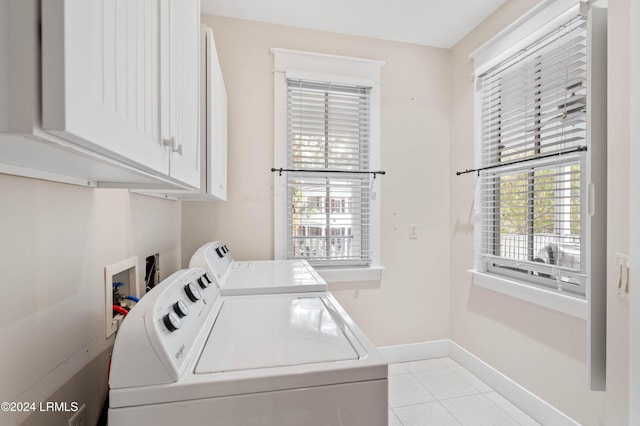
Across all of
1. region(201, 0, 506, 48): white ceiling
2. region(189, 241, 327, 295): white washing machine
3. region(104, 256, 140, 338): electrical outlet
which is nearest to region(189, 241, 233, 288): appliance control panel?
region(189, 241, 327, 295): white washing machine

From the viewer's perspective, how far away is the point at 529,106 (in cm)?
196

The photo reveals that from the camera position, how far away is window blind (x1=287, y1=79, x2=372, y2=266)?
7.98 feet

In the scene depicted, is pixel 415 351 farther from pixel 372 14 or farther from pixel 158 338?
pixel 372 14

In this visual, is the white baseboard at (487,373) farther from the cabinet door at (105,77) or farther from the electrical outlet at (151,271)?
the cabinet door at (105,77)

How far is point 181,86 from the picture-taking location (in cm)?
88

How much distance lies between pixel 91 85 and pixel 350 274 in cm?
228

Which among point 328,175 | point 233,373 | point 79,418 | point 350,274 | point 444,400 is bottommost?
point 444,400

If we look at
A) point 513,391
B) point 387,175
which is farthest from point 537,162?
point 513,391

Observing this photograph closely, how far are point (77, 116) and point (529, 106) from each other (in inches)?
92.5

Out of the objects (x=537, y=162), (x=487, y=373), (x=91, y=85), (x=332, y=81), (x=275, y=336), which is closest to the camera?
(x=91, y=85)

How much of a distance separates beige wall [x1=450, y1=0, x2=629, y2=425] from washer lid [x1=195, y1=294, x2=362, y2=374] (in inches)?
40.8

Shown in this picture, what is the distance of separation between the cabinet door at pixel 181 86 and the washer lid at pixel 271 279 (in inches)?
23.6

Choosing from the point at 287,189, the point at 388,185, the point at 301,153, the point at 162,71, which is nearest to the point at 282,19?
the point at 301,153

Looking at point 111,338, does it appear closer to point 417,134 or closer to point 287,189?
point 287,189
